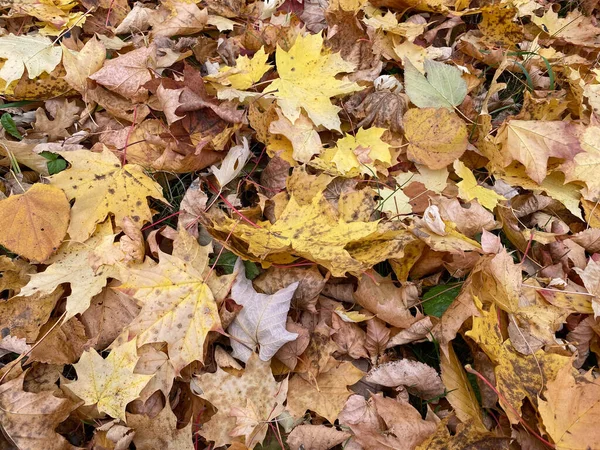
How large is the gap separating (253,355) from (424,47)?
1.49 meters

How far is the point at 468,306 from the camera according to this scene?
123 centimetres

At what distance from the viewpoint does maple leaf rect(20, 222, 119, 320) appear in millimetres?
1288

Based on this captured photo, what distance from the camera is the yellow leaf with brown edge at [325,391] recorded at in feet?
3.97

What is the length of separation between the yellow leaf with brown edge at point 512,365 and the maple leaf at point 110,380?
2.94ft

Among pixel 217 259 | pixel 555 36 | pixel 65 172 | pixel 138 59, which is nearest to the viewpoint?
pixel 217 259

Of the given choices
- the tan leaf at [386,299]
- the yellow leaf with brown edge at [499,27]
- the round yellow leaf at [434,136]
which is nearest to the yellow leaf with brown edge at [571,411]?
the tan leaf at [386,299]

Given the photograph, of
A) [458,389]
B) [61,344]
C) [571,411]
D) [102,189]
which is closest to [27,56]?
[102,189]

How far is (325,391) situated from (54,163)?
1.16m

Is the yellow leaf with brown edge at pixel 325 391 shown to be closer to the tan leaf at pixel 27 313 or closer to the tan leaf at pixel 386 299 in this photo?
the tan leaf at pixel 386 299

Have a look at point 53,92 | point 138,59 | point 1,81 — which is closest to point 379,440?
point 138,59

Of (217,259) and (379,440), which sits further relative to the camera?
(217,259)

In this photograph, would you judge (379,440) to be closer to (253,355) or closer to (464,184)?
(253,355)

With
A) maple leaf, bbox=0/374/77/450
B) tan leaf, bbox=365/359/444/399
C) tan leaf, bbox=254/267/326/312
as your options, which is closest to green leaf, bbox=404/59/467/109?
tan leaf, bbox=254/267/326/312

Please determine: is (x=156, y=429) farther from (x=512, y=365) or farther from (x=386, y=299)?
(x=512, y=365)
